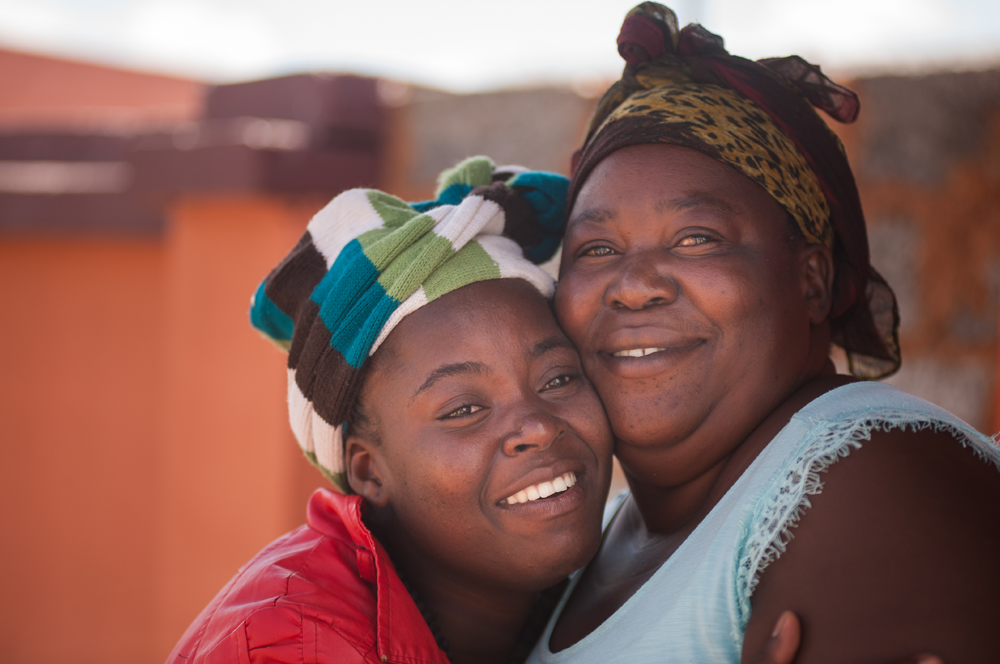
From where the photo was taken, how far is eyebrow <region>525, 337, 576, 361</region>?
2098 millimetres

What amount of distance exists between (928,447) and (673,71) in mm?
1186

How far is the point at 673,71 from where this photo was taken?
2.16 meters

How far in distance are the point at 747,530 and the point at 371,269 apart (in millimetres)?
1101

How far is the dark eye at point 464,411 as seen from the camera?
2.04 m

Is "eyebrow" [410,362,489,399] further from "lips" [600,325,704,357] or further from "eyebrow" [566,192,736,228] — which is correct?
"eyebrow" [566,192,736,228]

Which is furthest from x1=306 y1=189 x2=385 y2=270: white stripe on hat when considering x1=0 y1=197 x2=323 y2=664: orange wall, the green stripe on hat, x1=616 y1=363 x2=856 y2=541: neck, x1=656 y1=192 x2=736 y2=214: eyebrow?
x1=0 y1=197 x2=323 y2=664: orange wall

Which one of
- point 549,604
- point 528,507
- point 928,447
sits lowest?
point 549,604

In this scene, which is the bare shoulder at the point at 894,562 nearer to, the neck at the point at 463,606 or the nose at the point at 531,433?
the nose at the point at 531,433

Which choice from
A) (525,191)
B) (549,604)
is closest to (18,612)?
(549,604)

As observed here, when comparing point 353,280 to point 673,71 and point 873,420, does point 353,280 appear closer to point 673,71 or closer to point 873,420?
point 673,71

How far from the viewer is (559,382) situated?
2.13m

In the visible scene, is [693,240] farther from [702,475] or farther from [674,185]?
[702,475]

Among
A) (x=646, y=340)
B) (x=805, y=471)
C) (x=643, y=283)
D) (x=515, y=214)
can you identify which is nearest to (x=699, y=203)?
(x=643, y=283)

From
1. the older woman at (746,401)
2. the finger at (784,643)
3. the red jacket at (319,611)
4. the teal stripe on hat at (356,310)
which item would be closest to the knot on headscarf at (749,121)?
the older woman at (746,401)
